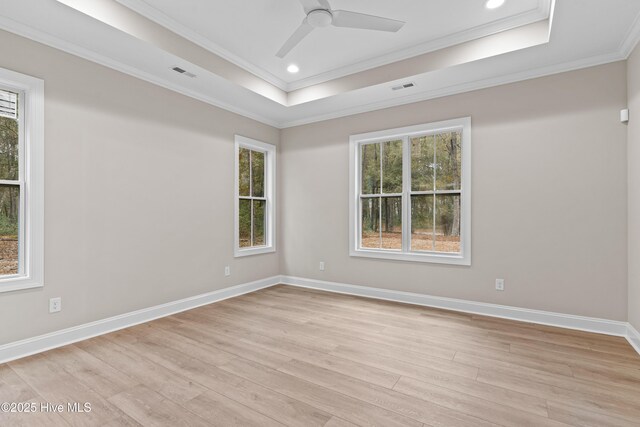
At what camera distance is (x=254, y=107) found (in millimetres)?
4609

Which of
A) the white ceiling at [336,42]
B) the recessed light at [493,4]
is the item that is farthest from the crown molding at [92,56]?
the recessed light at [493,4]

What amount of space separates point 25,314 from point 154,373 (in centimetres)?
134

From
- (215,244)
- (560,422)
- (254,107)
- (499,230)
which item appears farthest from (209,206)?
(560,422)

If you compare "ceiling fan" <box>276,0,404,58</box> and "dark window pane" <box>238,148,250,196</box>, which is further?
"dark window pane" <box>238,148,250,196</box>

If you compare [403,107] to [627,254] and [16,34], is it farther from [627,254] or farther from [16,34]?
[16,34]

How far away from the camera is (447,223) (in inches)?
159

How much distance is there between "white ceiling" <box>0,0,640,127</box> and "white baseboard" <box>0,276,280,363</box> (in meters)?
2.59

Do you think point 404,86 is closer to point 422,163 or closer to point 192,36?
point 422,163

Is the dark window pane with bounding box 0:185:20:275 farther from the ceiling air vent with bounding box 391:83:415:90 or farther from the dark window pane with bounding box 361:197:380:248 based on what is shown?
the ceiling air vent with bounding box 391:83:415:90

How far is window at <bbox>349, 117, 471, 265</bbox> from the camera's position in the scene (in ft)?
12.9

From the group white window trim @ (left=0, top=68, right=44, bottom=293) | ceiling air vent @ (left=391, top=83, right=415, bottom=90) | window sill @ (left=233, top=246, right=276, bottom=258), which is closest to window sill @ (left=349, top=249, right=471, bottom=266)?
window sill @ (left=233, top=246, right=276, bottom=258)

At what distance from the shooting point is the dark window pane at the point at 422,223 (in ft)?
13.7

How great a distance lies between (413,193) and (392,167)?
503 millimetres

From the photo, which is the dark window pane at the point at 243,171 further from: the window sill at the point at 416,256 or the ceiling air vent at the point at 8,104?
the ceiling air vent at the point at 8,104
